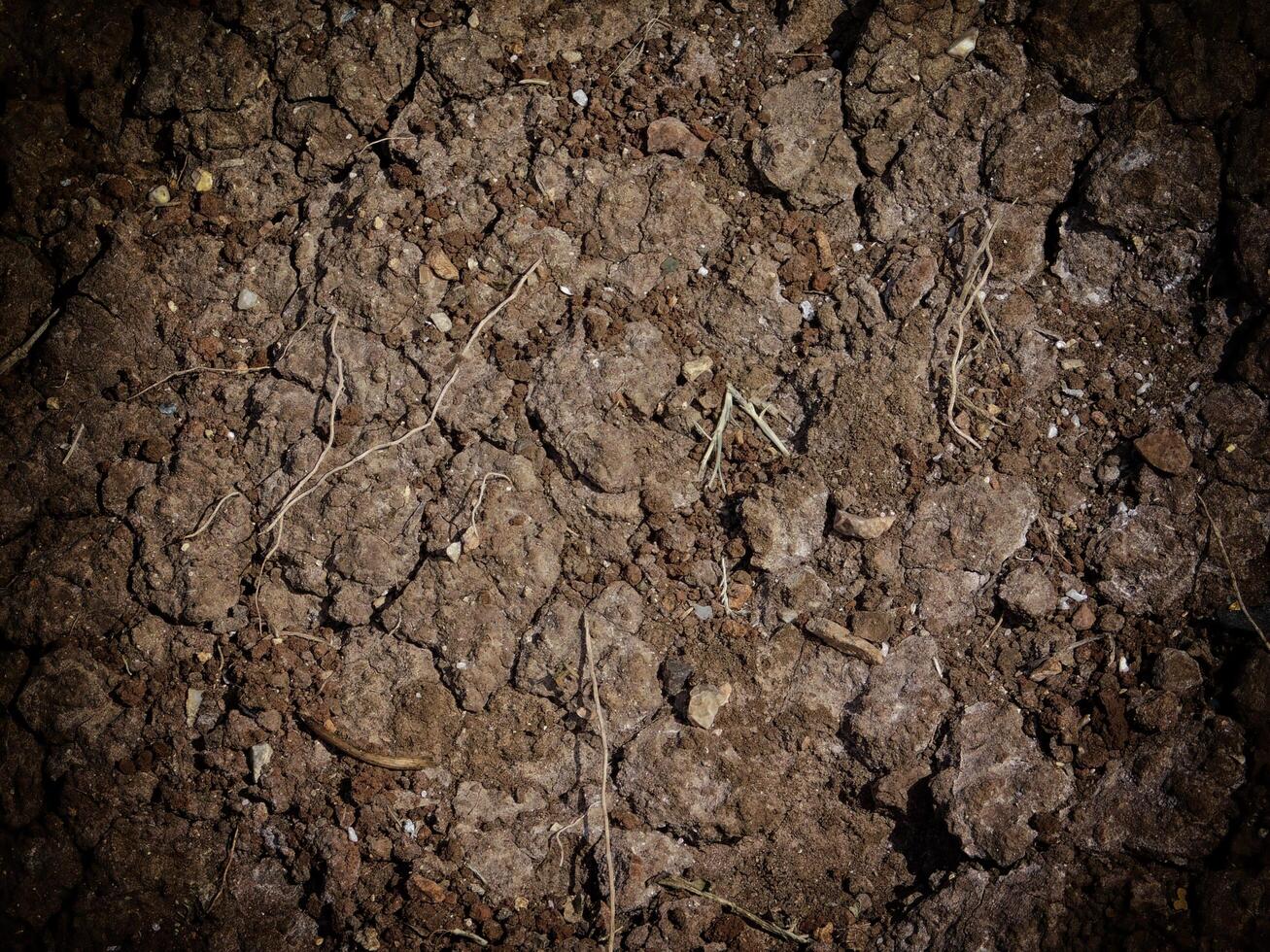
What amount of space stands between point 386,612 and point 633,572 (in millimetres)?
676

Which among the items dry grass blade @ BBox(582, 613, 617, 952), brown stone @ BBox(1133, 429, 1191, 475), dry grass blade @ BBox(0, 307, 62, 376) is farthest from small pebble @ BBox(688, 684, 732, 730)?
dry grass blade @ BBox(0, 307, 62, 376)

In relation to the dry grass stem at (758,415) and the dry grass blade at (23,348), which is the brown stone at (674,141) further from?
the dry grass blade at (23,348)

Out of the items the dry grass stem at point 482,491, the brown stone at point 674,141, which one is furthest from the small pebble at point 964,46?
the dry grass stem at point 482,491

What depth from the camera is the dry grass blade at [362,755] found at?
2365 millimetres

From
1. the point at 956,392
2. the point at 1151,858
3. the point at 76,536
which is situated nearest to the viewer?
the point at 1151,858

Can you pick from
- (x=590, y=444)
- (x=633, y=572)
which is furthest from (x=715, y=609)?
(x=590, y=444)

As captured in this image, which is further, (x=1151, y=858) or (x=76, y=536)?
(x=76, y=536)

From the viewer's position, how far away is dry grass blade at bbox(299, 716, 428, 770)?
7.76 ft

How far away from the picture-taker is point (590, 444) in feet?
7.82

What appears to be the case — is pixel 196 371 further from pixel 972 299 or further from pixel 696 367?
pixel 972 299

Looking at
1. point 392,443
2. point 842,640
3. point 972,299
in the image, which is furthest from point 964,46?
point 392,443

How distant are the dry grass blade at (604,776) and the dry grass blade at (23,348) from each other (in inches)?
71.1

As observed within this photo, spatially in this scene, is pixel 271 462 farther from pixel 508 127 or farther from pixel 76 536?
pixel 508 127

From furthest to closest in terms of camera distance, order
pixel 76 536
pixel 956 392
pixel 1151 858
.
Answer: pixel 76 536
pixel 956 392
pixel 1151 858
